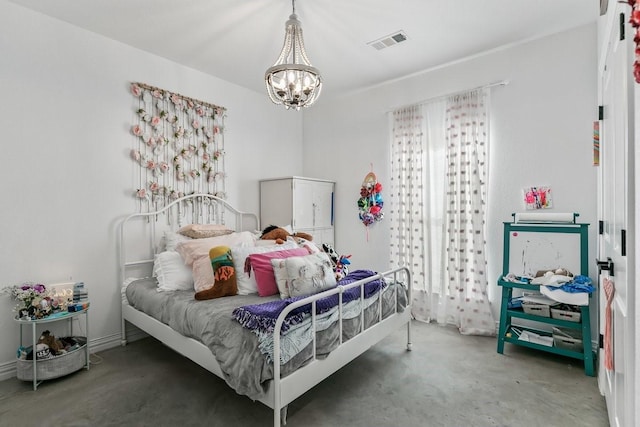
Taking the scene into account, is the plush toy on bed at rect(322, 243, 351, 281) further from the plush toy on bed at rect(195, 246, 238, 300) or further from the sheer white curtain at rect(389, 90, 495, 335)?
the sheer white curtain at rect(389, 90, 495, 335)

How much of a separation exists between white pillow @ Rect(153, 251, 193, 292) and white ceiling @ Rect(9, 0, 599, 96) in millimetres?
1932

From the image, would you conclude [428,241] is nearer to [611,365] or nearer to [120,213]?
[611,365]

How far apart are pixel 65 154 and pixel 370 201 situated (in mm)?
3019

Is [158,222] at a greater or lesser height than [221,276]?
greater

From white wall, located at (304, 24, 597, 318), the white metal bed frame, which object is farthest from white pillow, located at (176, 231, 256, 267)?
white wall, located at (304, 24, 597, 318)

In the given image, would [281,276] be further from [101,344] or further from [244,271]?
[101,344]

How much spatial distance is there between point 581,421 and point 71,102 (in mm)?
4215

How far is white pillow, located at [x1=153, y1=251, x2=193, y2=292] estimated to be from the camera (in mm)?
2664

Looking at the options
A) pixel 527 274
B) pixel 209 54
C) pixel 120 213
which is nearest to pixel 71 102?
pixel 120 213

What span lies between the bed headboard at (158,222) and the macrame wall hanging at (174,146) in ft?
0.29

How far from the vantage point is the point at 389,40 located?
2943 millimetres

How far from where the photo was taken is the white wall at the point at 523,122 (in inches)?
107

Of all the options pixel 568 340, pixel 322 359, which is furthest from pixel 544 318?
pixel 322 359

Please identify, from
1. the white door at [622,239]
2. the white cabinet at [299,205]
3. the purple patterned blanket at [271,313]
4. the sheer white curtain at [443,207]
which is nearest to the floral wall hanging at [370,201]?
the sheer white curtain at [443,207]
